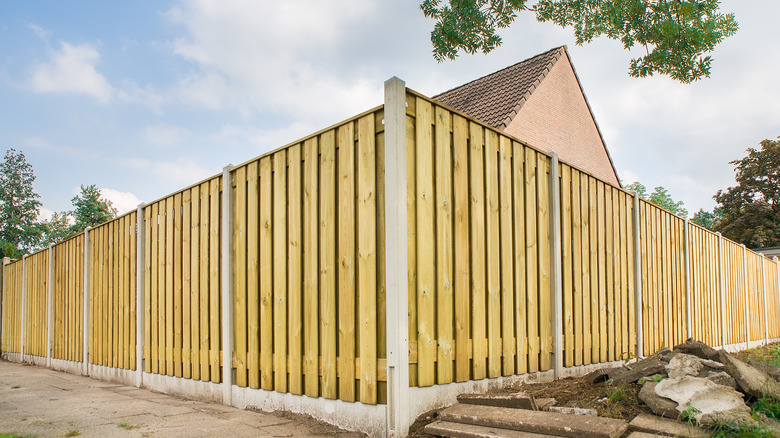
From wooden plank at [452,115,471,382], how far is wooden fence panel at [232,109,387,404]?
63 cm

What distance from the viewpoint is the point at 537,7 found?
31.0 feet

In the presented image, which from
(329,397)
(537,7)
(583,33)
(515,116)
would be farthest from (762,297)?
(329,397)

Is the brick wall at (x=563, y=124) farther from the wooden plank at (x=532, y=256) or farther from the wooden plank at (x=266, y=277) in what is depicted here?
the wooden plank at (x=266, y=277)

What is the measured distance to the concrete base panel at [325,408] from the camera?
3.62 metres

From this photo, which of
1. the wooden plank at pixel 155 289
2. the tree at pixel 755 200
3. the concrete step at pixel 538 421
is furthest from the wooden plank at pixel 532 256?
the tree at pixel 755 200

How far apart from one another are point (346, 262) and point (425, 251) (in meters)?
0.57

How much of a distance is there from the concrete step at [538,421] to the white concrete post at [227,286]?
2.29 m

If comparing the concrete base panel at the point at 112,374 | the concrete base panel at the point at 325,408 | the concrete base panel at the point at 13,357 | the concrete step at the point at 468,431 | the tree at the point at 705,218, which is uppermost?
the tree at the point at 705,218

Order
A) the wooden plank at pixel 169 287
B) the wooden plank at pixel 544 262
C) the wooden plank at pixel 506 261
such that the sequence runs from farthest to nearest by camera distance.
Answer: the wooden plank at pixel 169 287 → the wooden plank at pixel 544 262 → the wooden plank at pixel 506 261

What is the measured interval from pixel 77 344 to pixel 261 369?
5514mm

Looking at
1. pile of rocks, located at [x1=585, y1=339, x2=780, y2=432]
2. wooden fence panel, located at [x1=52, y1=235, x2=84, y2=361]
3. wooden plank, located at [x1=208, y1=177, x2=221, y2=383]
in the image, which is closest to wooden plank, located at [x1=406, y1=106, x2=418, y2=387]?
pile of rocks, located at [x1=585, y1=339, x2=780, y2=432]

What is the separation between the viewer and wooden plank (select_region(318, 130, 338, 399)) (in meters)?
3.95

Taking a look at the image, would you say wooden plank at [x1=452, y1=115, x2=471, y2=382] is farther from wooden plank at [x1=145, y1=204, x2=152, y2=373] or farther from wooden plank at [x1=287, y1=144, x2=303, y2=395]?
wooden plank at [x1=145, y1=204, x2=152, y2=373]

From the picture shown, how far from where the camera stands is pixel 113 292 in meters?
7.48
